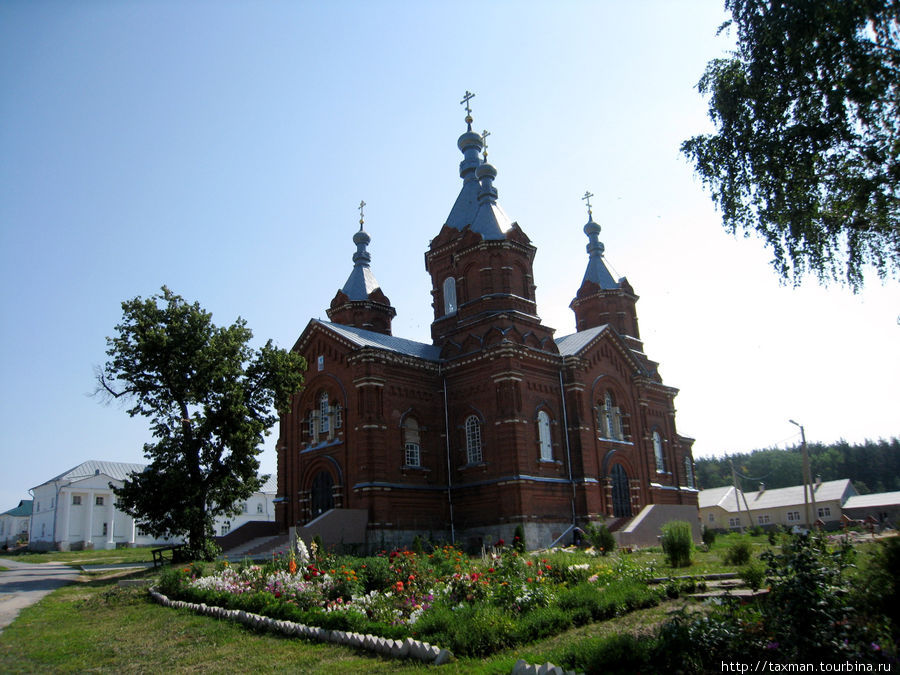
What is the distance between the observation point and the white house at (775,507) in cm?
5712

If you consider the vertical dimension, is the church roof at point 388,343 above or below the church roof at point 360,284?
below

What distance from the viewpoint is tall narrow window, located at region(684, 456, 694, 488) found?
40531 millimetres

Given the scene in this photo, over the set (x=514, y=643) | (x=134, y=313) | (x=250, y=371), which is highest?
(x=134, y=313)

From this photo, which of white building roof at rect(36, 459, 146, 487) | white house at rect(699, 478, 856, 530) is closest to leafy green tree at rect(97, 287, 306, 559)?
white building roof at rect(36, 459, 146, 487)

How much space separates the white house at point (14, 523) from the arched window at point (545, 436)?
60.7 meters

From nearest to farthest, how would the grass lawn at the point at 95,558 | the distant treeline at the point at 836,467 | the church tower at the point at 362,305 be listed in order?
the grass lawn at the point at 95,558 → the church tower at the point at 362,305 → the distant treeline at the point at 836,467

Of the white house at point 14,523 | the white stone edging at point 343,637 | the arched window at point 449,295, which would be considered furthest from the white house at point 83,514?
the white stone edging at point 343,637

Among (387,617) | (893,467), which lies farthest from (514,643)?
(893,467)

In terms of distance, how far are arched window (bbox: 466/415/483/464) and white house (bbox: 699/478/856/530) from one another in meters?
33.7

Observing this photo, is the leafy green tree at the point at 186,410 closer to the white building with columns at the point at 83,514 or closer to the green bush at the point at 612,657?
the green bush at the point at 612,657

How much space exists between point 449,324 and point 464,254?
10.6 ft

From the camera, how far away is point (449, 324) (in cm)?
3155

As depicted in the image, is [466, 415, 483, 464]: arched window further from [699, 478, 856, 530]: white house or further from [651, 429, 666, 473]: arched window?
[699, 478, 856, 530]: white house

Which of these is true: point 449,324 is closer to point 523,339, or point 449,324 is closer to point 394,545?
point 523,339
